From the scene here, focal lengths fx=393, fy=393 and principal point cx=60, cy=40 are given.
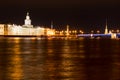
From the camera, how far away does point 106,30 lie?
196500 millimetres

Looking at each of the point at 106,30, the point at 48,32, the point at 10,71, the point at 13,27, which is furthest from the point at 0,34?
the point at 10,71

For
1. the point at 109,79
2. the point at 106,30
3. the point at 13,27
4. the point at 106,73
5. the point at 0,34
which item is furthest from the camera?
the point at 106,30

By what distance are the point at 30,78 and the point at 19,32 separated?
167585mm

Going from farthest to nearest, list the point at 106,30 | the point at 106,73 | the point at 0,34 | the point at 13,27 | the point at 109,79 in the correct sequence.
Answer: the point at 106,30
the point at 13,27
the point at 0,34
the point at 106,73
the point at 109,79

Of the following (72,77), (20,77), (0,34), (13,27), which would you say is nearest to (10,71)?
(20,77)

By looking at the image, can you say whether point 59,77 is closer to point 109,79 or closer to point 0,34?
point 109,79

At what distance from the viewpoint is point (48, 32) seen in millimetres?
199500

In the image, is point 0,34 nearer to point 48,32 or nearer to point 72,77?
point 48,32

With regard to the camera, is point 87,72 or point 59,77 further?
point 87,72

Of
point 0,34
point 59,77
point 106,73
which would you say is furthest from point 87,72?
point 0,34

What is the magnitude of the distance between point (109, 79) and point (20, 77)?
3189 millimetres

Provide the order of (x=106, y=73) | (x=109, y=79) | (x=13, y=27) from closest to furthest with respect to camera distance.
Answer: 1. (x=109, y=79)
2. (x=106, y=73)
3. (x=13, y=27)

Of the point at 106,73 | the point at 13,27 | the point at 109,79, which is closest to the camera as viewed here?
the point at 109,79

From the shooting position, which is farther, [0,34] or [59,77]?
[0,34]
